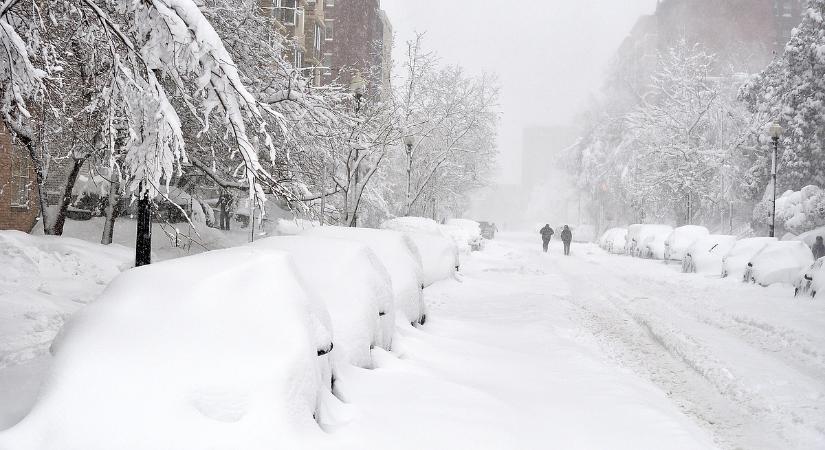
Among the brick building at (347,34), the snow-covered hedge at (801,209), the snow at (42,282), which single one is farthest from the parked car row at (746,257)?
the brick building at (347,34)

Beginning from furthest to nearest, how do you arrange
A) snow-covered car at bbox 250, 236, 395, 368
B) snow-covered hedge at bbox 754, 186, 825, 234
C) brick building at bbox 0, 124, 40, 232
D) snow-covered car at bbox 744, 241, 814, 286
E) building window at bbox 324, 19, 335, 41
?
building window at bbox 324, 19, 335, 41 → snow-covered hedge at bbox 754, 186, 825, 234 → brick building at bbox 0, 124, 40, 232 → snow-covered car at bbox 744, 241, 814, 286 → snow-covered car at bbox 250, 236, 395, 368

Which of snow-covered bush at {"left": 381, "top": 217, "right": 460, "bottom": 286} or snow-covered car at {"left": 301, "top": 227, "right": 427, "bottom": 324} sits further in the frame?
snow-covered bush at {"left": 381, "top": 217, "right": 460, "bottom": 286}

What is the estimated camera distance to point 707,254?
848 inches

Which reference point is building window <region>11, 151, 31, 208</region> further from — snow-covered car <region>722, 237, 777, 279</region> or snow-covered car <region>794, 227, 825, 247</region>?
snow-covered car <region>794, 227, 825, 247</region>

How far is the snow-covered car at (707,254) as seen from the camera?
2116cm

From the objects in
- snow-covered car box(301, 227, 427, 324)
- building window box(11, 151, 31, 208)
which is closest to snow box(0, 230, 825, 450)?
snow-covered car box(301, 227, 427, 324)

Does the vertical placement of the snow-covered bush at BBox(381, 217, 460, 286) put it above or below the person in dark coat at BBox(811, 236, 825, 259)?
below

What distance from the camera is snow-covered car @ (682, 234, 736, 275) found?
21156 millimetres

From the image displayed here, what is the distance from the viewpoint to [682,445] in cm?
499

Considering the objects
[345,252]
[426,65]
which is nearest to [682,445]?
[345,252]

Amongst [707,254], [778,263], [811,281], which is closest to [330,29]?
[707,254]

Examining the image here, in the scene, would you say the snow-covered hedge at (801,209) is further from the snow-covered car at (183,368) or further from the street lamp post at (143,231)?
the snow-covered car at (183,368)

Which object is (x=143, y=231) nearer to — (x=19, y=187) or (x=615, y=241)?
(x=19, y=187)

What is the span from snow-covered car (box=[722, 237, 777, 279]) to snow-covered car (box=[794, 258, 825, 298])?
148 inches
